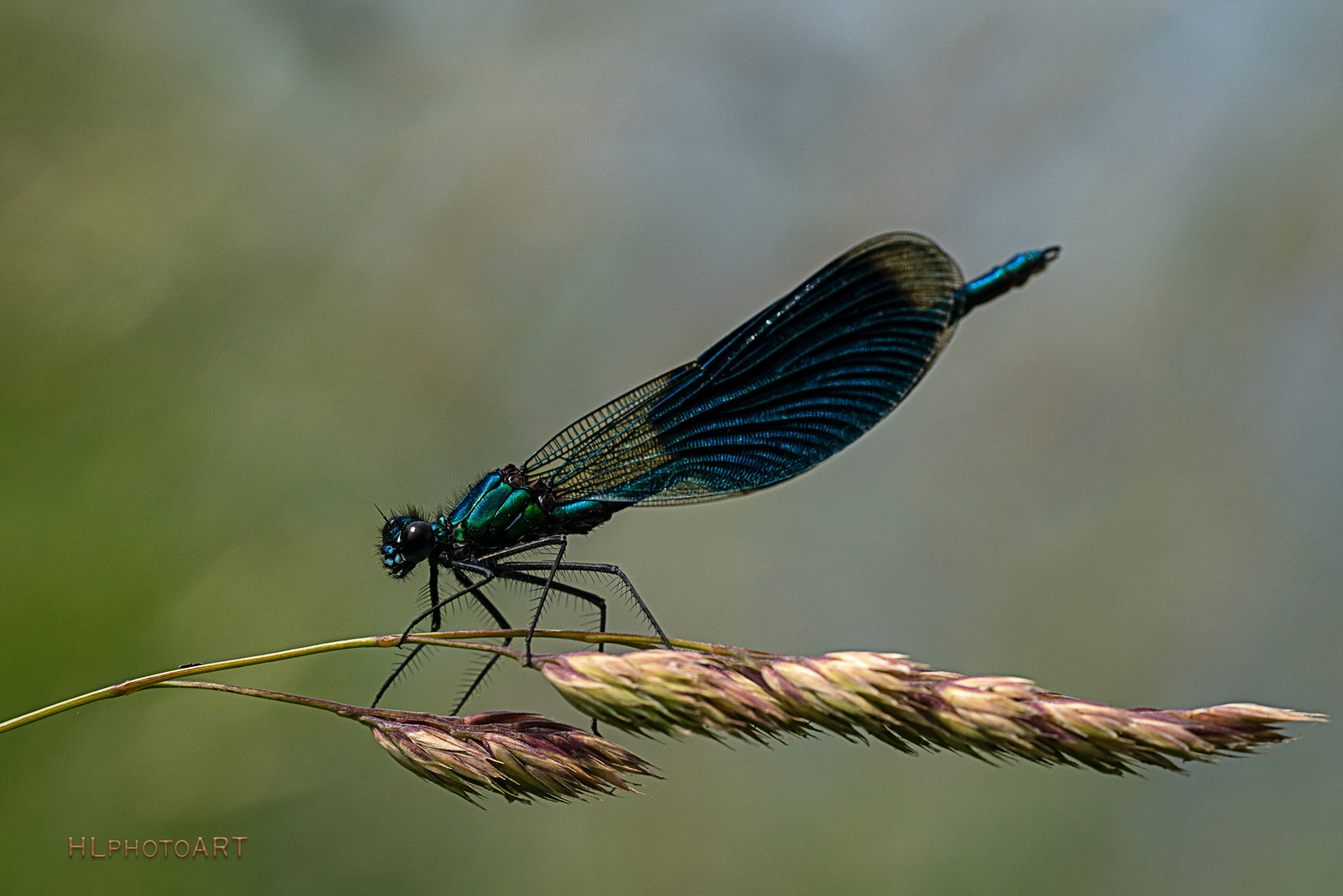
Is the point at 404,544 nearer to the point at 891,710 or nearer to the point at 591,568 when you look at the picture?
the point at 591,568

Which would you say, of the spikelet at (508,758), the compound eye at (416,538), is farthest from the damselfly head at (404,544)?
the spikelet at (508,758)

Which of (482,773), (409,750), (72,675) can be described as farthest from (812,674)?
(72,675)

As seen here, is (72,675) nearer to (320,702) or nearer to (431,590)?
(431,590)

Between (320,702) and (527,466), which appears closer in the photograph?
(320,702)

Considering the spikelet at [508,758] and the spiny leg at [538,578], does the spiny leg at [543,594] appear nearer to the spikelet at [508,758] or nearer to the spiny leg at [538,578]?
the spiny leg at [538,578]

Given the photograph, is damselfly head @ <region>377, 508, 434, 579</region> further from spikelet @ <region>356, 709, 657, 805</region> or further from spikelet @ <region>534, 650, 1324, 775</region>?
spikelet @ <region>534, 650, 1324, 775</region>

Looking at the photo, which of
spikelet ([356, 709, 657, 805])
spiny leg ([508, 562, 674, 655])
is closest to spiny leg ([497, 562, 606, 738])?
spiny leg ([508, 562, 674, 655])
